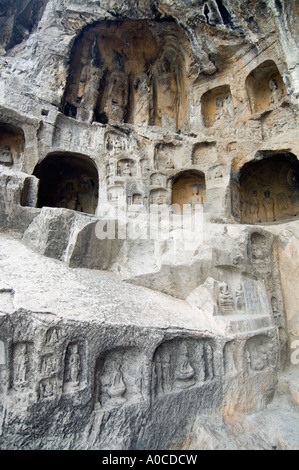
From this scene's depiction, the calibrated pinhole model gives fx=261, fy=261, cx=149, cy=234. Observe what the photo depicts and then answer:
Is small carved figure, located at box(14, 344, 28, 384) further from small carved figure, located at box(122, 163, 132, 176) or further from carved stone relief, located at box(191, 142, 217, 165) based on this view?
carved stone relief, located at box(191, 142, 217, 165)

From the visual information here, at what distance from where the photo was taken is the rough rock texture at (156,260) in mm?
2848

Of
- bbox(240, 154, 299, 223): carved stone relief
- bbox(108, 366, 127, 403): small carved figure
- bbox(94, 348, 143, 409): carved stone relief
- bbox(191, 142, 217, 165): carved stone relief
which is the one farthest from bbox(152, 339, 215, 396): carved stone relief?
bbox(191, 142, 217, 165): carved stone relief

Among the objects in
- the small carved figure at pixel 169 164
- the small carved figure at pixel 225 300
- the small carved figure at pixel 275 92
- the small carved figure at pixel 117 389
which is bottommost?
the small carved figure at pixel 117 389

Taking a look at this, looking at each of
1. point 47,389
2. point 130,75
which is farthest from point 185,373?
point 130,75

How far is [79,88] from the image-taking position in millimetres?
13273

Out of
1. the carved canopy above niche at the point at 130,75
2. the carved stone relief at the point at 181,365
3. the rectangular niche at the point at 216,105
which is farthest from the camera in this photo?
the carved canopy above niche at the point at 130,75

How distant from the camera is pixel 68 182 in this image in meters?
12.7

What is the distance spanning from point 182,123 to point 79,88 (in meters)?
5.58

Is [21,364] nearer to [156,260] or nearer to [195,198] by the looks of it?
[156,260]

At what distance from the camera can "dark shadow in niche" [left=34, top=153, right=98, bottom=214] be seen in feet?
38.1

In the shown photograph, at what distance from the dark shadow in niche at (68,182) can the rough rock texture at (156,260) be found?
140mm

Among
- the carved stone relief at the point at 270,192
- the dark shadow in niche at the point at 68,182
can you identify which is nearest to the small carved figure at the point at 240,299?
the carved stone relief at the point at 270,192

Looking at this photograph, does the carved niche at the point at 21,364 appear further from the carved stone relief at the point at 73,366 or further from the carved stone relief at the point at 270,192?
the carved stone relief at the point at 270,192

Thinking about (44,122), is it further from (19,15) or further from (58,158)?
(19,15)
